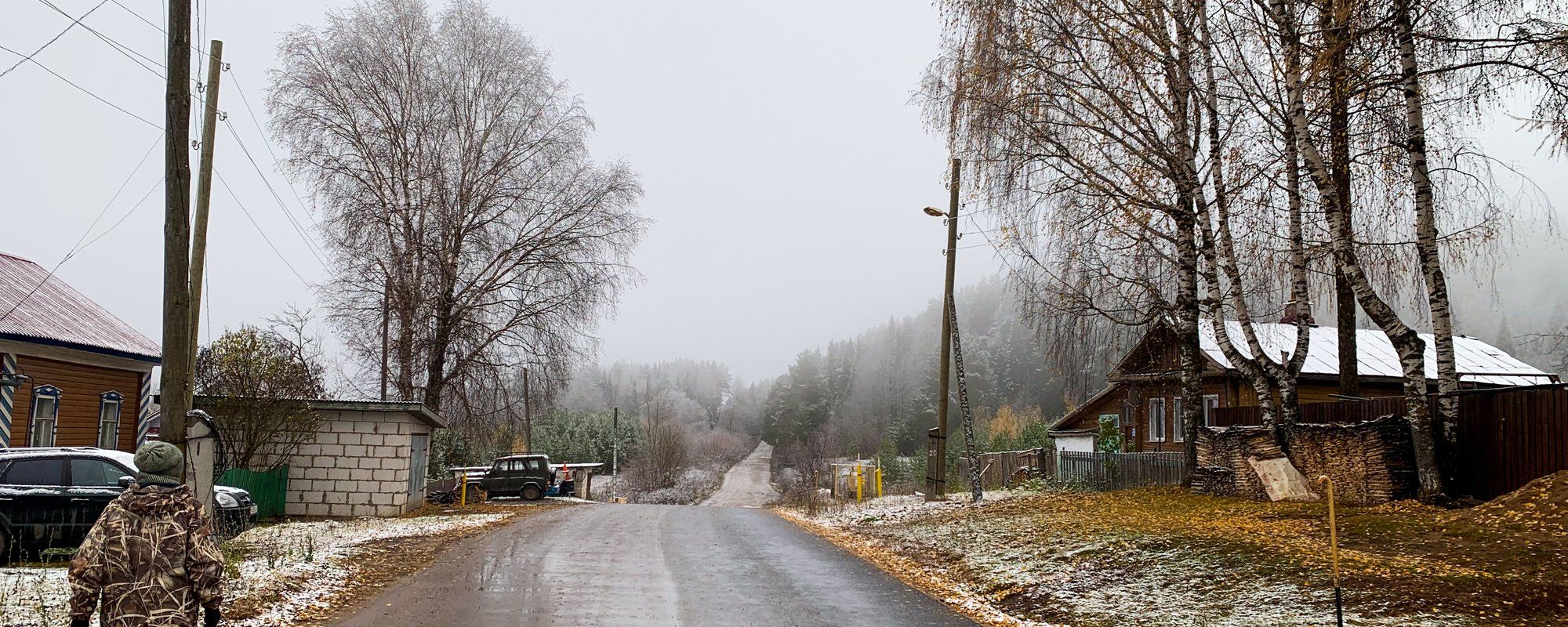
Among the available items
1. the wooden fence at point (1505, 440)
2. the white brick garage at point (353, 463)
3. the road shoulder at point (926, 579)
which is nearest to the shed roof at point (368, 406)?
the white brick garage at point (353, 463)

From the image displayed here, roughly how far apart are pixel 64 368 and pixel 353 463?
19.4ft

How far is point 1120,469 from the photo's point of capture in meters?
23.2

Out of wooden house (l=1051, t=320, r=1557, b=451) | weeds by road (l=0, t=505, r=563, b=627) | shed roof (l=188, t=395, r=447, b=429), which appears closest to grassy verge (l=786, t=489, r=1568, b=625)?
weeds by road (l=0, t=505, r=563, b=627)

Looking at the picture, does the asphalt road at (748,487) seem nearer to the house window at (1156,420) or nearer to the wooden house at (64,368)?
the house window at (1156,420)

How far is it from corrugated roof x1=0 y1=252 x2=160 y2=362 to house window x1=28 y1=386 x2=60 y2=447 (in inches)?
39.6

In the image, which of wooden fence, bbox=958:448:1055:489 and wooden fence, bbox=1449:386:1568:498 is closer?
wooden fence, bbox=1449:386:1568:498

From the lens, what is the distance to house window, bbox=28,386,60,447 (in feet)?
63.3

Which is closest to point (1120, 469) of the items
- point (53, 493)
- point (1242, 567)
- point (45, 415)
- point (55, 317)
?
point (1242, 567)

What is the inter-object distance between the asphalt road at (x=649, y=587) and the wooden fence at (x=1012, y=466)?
13.2 m

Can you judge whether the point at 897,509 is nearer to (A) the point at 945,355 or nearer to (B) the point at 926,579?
(A) the point at 945,355

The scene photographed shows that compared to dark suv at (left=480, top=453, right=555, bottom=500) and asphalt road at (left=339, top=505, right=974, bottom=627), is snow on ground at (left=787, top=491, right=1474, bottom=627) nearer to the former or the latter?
asphalt road at (left=339, top=505, right=974, bottom=627)

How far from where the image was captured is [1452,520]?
10562mm

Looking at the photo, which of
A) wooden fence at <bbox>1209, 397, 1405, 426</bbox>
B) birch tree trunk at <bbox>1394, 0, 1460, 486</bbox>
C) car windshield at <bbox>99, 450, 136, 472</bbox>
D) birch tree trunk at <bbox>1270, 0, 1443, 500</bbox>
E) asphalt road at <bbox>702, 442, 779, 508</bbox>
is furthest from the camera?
asphalt road at <bbox>702, 442, 779, 508</bbox>

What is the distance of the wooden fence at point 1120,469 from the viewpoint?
21.6 meters
